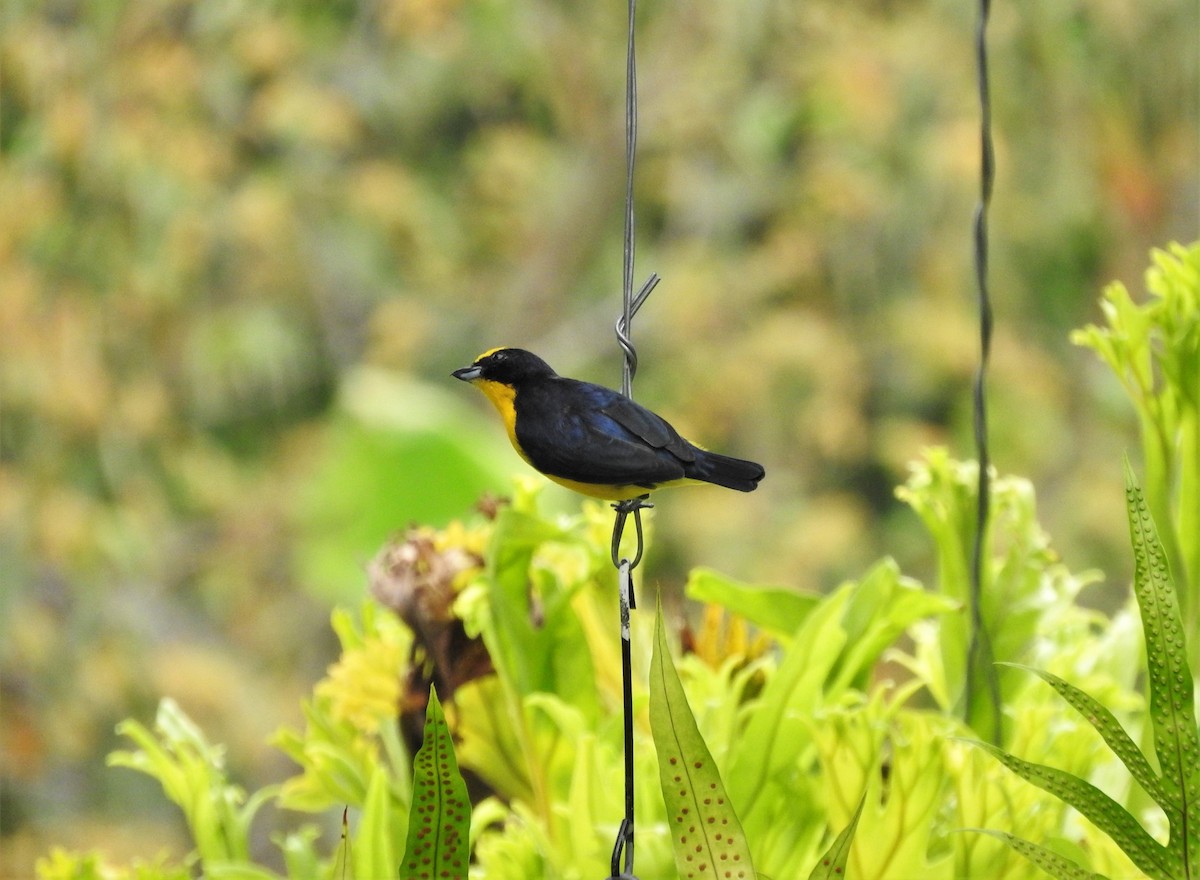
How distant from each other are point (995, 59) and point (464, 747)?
3025 millimetres

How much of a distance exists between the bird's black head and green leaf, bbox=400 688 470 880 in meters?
0.13

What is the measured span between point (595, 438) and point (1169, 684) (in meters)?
0.23

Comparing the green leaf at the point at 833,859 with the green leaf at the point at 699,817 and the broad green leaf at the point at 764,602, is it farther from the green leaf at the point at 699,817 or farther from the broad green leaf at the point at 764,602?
the broad green leaf at the point at 764,602

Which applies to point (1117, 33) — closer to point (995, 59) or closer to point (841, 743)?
point (995, 59)

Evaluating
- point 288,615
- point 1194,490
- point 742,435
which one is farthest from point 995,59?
point 1194,490

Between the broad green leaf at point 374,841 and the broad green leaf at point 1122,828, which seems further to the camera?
the broad green leaf at point 374,841

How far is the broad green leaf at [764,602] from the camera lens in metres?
0.68

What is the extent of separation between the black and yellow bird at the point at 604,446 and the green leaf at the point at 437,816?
0.10 m

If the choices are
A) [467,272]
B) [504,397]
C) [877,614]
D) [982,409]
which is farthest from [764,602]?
[467,272]

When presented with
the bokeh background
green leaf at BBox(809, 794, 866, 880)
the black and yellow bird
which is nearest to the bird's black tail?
the black and yellow bird

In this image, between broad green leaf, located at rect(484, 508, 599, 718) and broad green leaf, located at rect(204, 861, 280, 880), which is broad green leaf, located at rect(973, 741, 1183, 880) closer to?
broad green leaf, located at rect(484, 508, 599, 718)

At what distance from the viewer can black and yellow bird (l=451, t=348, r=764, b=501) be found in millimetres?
448

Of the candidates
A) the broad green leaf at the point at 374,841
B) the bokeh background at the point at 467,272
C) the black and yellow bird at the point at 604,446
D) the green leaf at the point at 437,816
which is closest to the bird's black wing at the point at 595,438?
the black and yellow bird at the point at 604,446

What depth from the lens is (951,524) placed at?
0.69 m
